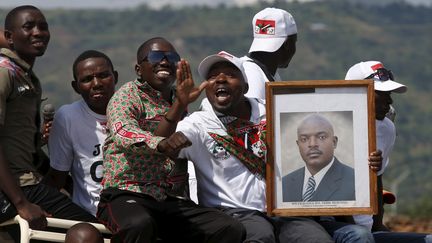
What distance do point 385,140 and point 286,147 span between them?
4.81 ft

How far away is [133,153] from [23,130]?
2.56 ft

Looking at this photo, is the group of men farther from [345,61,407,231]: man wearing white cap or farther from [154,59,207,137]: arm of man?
[345,61,407,231]: man wearing white cap

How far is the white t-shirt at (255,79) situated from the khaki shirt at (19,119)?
150cm

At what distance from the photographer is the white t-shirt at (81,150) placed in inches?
342

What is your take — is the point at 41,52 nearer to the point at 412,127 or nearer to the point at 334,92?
the point at 334,92

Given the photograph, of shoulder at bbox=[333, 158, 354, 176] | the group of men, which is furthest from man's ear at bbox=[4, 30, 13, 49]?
shoulder at bbox=[333, 158, 354, 176]

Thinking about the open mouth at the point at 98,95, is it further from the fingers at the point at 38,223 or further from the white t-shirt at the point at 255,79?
the fingers at the point at 38,223

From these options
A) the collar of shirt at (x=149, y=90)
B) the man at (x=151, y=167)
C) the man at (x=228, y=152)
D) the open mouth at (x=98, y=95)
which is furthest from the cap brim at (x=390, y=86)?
the open mouth at (x=98, y=95)

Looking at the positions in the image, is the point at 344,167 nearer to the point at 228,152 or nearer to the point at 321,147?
the point at 321,147

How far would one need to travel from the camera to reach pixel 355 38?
112m

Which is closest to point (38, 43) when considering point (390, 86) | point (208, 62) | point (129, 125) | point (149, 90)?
point (149, 90)

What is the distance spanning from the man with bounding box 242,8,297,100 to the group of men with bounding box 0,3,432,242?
3.00 feet

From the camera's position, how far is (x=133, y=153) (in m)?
7.99

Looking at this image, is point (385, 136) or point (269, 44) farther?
point (269, 44)
